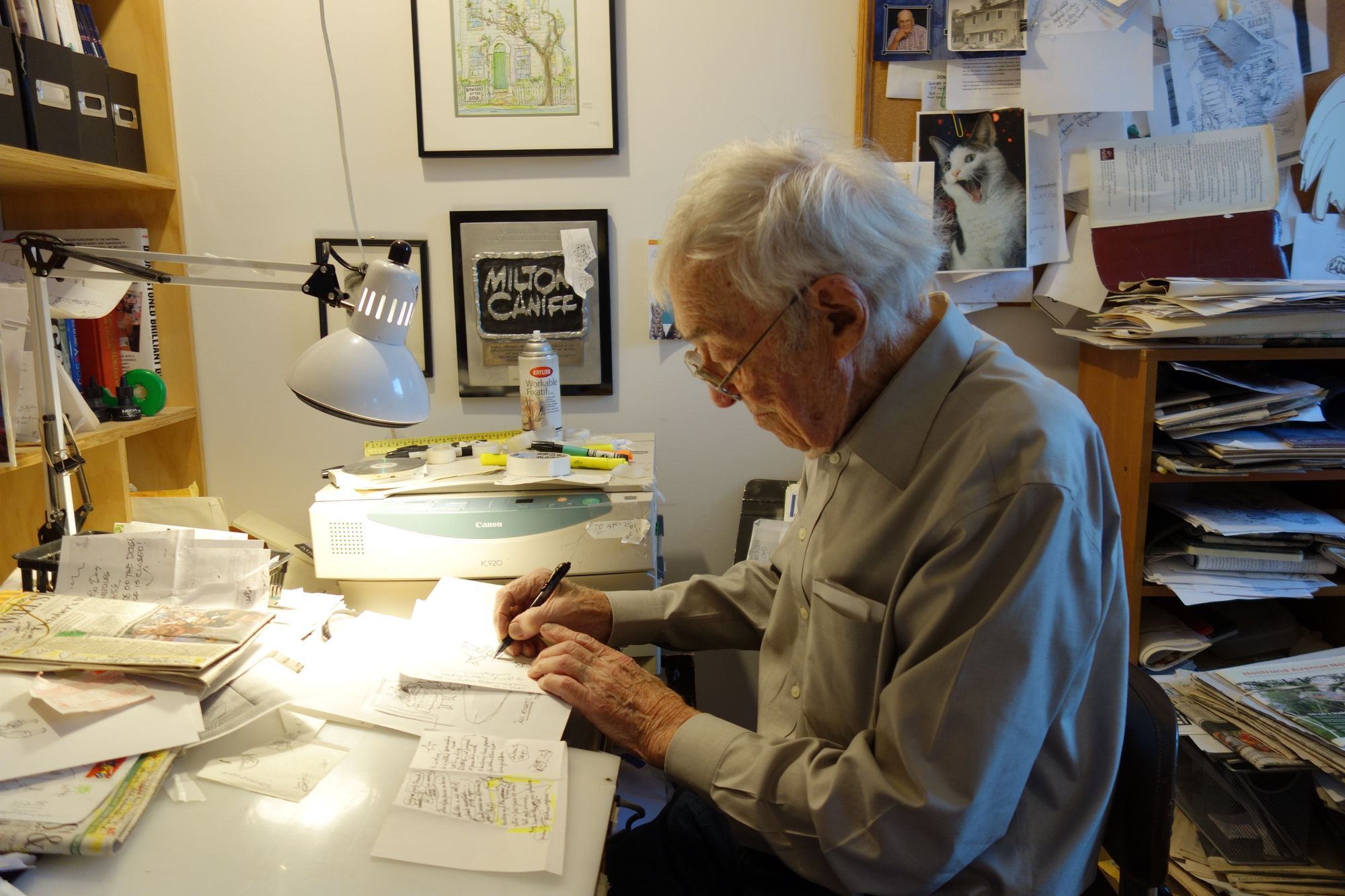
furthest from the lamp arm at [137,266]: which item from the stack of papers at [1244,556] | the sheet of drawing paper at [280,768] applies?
the stack of papers at [1244,556]

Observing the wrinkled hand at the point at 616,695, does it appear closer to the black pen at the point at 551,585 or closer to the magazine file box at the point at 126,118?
the black pen at the point at 551,585

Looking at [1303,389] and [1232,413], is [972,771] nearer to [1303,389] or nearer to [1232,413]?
[1232,413]

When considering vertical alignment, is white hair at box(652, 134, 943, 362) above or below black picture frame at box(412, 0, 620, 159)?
below

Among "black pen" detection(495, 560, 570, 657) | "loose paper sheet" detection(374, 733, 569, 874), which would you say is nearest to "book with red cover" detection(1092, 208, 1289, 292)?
"black pen" detection(495, 560, 570, 657)

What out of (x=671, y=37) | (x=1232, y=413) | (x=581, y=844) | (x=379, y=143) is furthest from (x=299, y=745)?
(x=1232, y=413)

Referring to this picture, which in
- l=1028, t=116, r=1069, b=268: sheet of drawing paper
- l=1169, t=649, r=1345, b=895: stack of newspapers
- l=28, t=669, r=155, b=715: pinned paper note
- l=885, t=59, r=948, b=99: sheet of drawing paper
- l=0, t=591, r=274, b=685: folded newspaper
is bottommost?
l=1169, t=649, r=1345, b=895: stack of newspapers

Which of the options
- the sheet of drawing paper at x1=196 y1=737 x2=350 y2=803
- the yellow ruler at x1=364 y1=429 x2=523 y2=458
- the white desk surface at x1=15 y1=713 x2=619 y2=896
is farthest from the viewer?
the yellow ruler at x1=364 y1=429 x2=523 y2=458

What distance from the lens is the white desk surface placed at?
2.41 feet

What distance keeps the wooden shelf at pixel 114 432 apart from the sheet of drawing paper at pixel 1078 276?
1903 millimetres

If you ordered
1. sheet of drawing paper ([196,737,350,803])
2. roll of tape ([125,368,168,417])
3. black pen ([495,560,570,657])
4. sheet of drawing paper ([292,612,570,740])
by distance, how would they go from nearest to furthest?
sheet of drawing paper ([196,737,350,803]), sheet of drawing paper ([292,612,570,740]), black pen ([495,560,570,657]), roll of tape ([125,368,168,417])

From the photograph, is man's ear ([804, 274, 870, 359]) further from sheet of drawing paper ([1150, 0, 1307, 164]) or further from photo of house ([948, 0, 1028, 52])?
sheet of drawing paper ([1150, 0, 1307, 164])

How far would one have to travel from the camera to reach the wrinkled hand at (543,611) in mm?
1152

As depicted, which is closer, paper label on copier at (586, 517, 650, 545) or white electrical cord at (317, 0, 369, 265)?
paper label on copier at (586, 517, 650, 545)

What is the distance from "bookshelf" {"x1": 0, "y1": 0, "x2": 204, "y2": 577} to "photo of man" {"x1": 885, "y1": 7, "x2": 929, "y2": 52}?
1.53 meters
